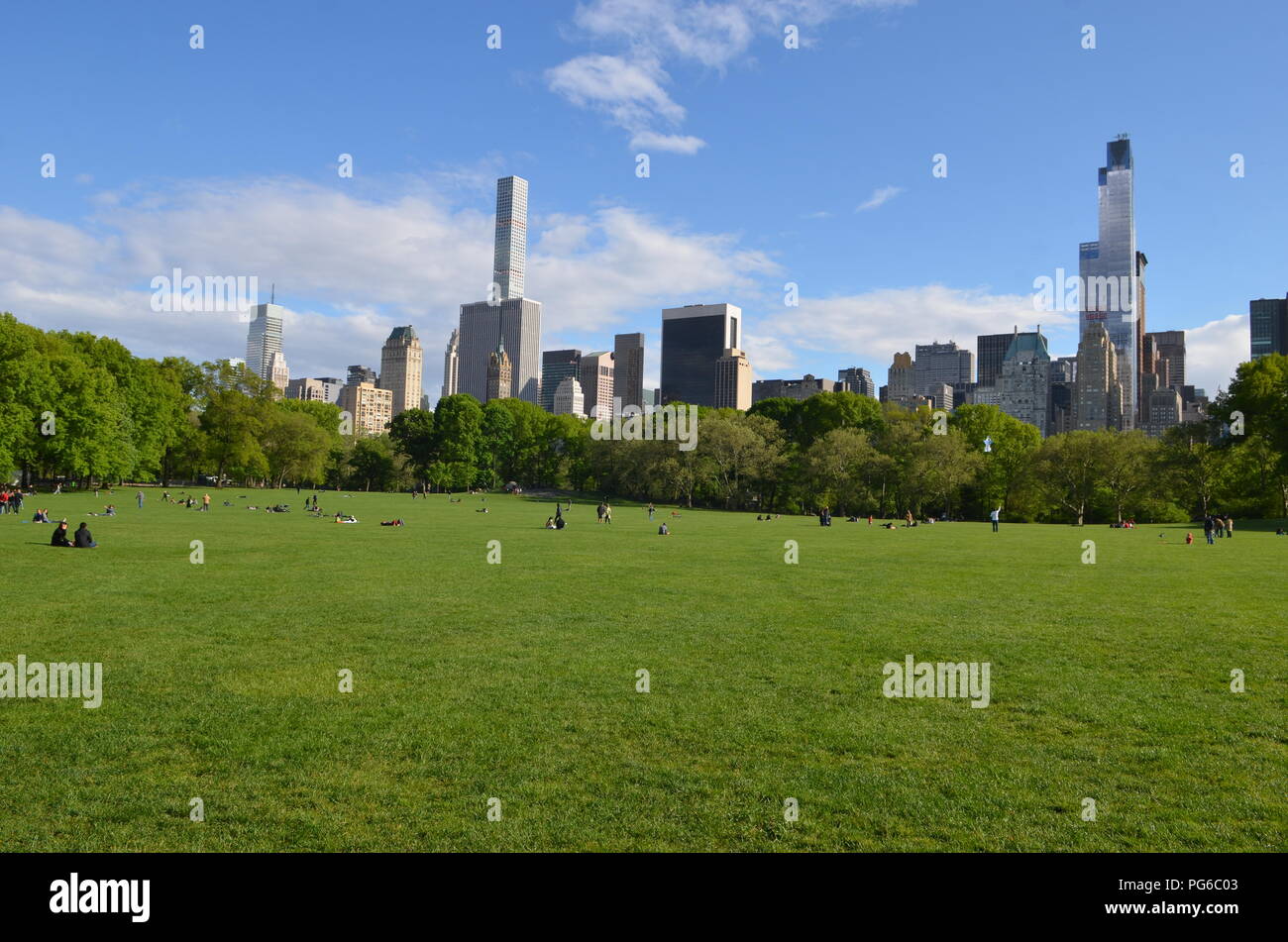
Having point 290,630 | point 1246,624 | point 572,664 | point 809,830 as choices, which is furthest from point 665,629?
point 1246,624

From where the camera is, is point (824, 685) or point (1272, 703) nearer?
point (1272, 703)

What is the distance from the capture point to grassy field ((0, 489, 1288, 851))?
680 cm

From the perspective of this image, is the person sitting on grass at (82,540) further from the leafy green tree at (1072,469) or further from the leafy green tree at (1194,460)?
the leafy green tree at (1194,460)

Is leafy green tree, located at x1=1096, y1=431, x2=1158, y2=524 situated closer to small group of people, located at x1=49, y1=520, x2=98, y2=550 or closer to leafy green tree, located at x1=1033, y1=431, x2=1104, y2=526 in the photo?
leafy green tree, located at x1=1033, y1=431, x2=1104, y2=526

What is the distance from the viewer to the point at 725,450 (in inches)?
3777

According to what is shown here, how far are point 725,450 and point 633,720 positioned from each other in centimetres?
8709

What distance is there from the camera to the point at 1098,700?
34.7ft

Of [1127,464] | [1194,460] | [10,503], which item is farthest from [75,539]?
[1194,460]

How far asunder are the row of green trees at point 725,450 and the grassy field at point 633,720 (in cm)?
6422

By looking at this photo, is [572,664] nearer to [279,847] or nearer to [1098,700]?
[279,847]

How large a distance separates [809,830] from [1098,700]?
605 cm

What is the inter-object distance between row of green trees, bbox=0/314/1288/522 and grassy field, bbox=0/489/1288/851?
211 ft

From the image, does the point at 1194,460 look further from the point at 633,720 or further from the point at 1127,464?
the point at 633,720
